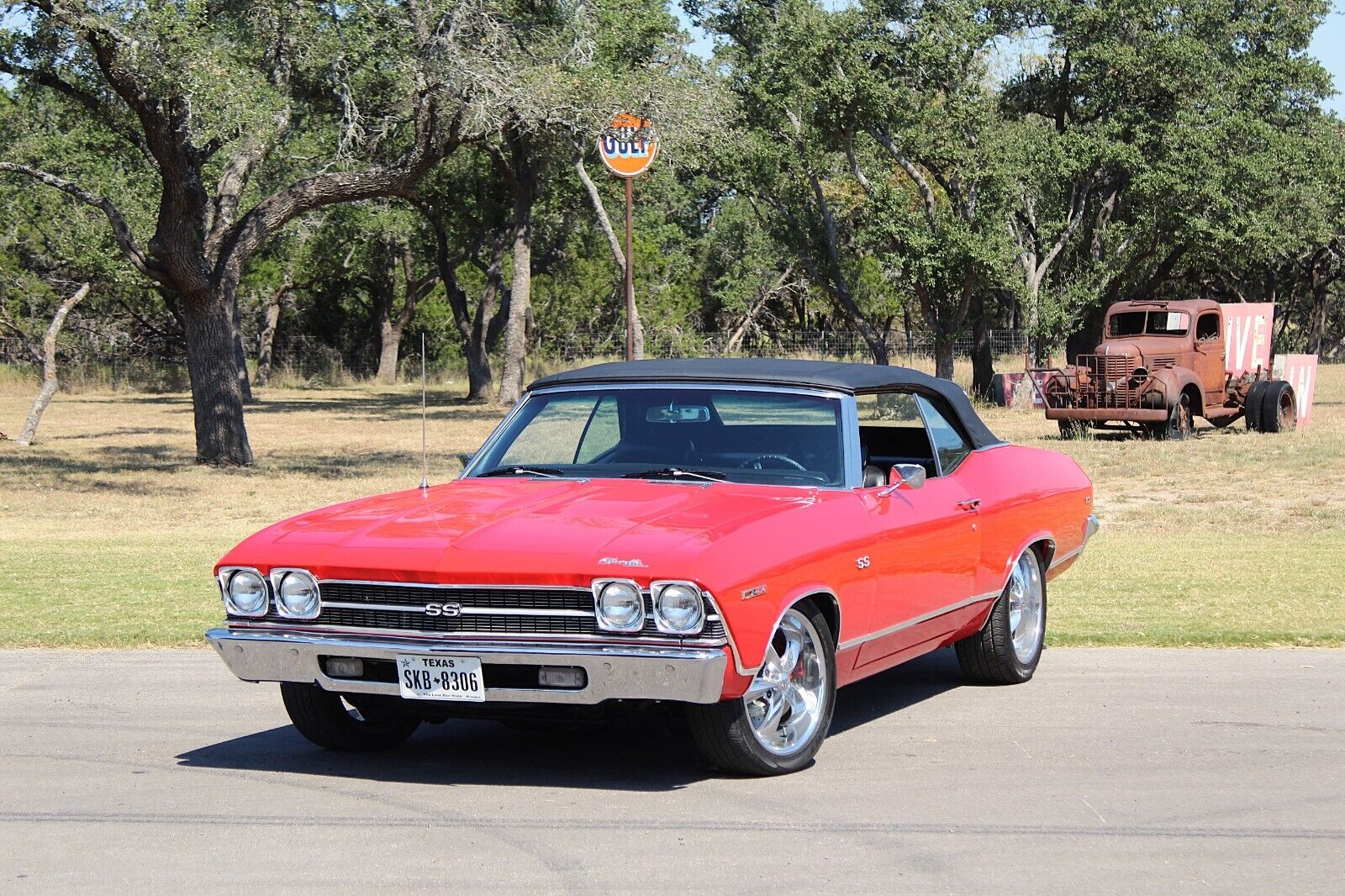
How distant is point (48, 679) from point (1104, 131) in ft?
115

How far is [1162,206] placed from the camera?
39500 millimetres

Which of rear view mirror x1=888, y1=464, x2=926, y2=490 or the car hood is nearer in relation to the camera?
the car hood

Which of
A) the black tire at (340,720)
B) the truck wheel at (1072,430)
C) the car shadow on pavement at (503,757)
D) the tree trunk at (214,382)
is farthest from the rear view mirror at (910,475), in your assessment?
the truck wheel at (1072,430)

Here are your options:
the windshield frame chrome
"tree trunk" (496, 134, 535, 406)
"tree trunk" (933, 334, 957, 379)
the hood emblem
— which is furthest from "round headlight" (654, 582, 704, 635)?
"tree trunk" (496, 134, 535, 406)

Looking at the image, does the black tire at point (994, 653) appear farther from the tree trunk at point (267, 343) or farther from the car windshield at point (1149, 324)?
the tree trunk at point (267, 343)

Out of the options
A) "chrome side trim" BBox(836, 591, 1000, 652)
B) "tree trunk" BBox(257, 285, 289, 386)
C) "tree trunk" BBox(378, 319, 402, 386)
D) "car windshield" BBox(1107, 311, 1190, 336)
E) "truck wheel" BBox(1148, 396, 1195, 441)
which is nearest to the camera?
"chrome side trim" BBox(836, 591, 1000, 652)

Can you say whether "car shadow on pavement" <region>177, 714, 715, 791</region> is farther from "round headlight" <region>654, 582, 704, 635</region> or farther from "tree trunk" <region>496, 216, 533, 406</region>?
"tree trunk" <region>496, 216, 533, 406</region>

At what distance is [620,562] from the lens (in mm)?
5680

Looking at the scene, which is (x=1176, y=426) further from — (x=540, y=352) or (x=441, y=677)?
(x=540, y=352)

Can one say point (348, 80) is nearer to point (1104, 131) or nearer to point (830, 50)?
point (830, 50)

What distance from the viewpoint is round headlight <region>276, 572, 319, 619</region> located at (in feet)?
20.1

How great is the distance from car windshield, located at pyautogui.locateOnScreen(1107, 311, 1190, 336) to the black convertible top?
21.5m

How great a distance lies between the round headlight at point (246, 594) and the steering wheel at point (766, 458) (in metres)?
2.11

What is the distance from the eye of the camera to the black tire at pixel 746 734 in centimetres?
600
